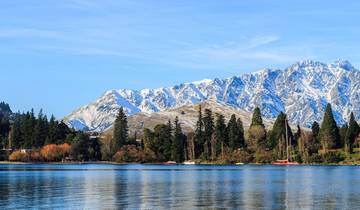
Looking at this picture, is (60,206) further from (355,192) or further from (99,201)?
(355,192)

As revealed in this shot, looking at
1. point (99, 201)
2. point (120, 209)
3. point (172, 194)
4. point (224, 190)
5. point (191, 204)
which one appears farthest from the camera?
point (224, 190)

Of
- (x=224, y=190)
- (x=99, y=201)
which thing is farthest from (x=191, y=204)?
(x=224, y=190)

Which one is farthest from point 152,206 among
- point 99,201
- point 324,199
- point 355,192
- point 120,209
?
point 355,192

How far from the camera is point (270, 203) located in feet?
231

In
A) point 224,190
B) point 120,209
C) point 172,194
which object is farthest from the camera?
point 224,190

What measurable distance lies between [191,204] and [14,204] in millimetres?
18274

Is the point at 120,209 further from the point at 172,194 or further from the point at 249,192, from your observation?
the point at 249,192

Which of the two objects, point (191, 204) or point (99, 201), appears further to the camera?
point (99, 201)

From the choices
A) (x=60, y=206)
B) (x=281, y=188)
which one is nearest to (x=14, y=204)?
(x=60, y=206)

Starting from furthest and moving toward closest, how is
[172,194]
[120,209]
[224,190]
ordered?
[224,190]
[172,194]
[120,209]

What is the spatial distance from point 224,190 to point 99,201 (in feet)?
74.3

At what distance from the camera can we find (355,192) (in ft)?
278

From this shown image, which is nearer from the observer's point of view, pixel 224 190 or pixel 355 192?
pixel 355 192

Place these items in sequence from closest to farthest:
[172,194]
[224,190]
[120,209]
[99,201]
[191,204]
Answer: [120,209] → [191,204] → [99,201] → [172,194] → [224,190]
